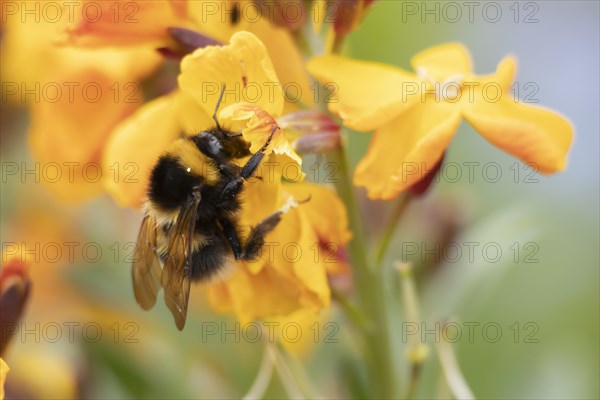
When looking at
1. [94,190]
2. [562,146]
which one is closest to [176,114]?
[94,190]

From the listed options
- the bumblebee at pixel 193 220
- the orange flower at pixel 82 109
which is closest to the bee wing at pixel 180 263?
the bumblebee at pixel 193 220

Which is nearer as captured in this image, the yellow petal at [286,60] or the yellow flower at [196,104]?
the yellow flower at [196,104]

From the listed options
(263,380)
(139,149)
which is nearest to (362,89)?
(139,149)

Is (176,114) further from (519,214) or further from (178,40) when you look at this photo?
(519,214)

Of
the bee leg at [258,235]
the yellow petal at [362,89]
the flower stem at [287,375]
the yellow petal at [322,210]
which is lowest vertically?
the flower stem at [287,375]

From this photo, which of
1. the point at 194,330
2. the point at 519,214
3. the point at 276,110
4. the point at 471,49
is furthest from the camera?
the point at 471,49

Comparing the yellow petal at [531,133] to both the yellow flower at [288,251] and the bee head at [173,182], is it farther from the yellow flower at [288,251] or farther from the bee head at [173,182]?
the bee head at [173,182]

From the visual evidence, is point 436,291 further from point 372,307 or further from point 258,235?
point 258,235

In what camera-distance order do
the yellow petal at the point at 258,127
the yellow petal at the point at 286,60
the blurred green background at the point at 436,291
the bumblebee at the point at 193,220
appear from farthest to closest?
the blurred green background at the point at 436,291 < the yellow petal at the point at 286,60 < the bumblebee at the point at 193,220 < the yellow petal at the point at 258,127

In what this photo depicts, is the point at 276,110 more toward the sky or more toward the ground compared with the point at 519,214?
more toward the sky
